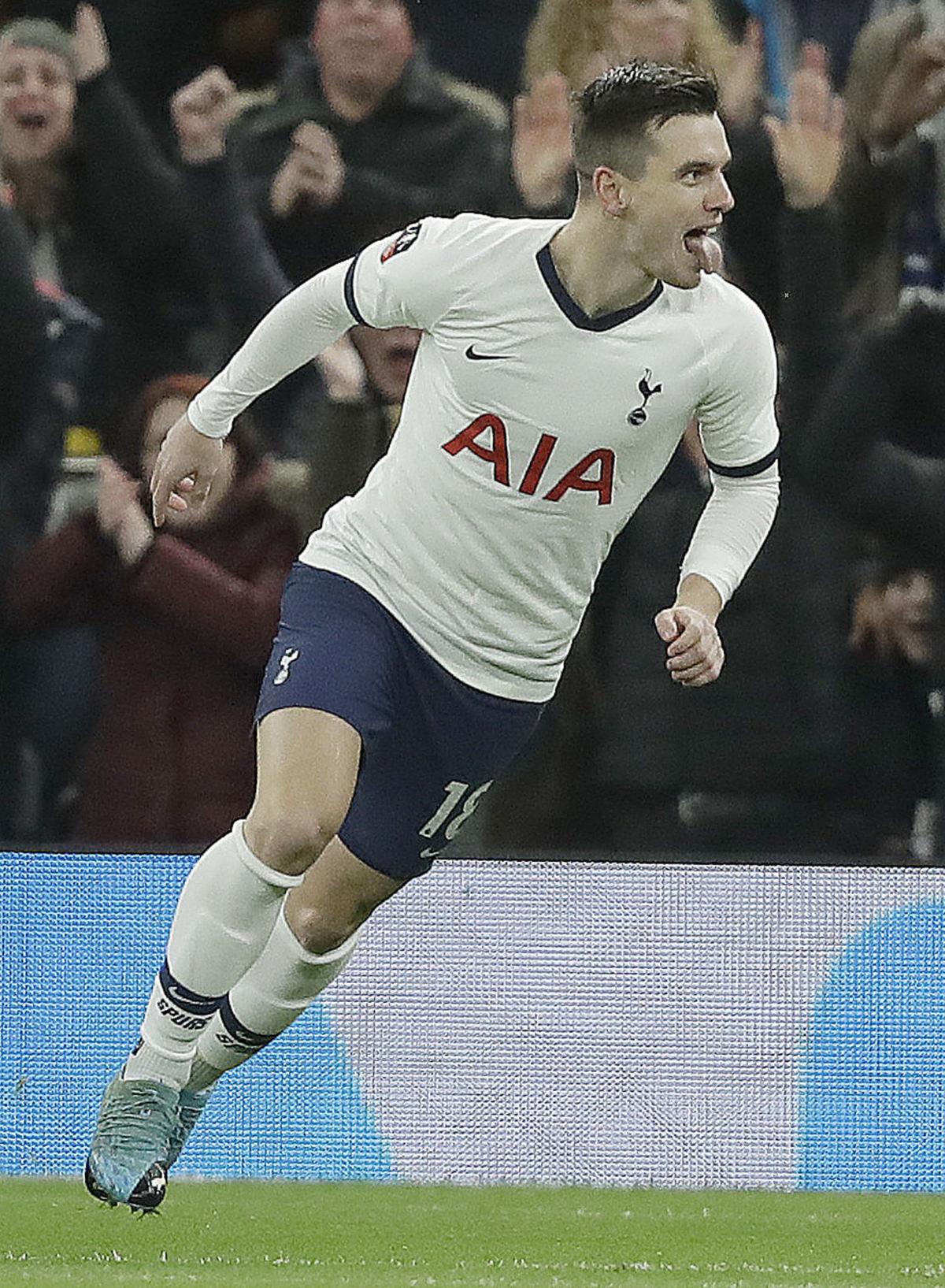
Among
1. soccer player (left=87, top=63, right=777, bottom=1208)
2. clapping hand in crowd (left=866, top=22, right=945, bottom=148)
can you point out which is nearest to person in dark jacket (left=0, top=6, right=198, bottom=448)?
clapping hand in crowd (left=866, top=22, right=945, bottom=148)

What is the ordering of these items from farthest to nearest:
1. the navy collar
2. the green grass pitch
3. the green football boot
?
1. the navy collar
2. the green grass pitch
3. the green football boot

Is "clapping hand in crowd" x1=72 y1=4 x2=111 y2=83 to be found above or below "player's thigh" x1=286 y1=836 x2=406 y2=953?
above

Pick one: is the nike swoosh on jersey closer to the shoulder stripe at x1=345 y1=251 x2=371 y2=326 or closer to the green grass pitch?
the shoulder stripe at x1=345 y1=251 x2=371 y2=326

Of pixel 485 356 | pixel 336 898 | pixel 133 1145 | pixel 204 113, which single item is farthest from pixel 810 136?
pixel 133 1145

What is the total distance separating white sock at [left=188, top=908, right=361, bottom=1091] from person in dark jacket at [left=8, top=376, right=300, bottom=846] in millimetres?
1917

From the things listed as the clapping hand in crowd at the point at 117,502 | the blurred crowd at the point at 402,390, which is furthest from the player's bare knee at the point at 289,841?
the clapping hand in crowd at the point at 117,502

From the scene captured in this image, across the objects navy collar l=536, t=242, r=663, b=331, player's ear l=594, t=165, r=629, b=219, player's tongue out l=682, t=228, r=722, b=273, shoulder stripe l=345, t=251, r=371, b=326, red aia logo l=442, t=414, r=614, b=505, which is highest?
player's ear l=594, t=165, r=629, b=219

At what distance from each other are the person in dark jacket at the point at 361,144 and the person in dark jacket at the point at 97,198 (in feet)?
0.98

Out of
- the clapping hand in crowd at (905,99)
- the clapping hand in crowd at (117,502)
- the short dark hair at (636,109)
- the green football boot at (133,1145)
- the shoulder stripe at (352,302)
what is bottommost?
the clapping hand in crowd at (117,502)

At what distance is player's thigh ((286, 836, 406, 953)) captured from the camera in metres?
4.43

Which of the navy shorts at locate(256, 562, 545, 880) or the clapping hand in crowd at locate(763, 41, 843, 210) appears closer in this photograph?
the navy shorts at locate(256, 562, 545, 880)

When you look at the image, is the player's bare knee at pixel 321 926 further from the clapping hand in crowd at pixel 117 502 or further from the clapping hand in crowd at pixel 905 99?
the clapping hand in crowd at pixel 905 99

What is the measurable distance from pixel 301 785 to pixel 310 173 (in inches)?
114

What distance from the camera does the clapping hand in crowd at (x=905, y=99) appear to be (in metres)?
6.23
